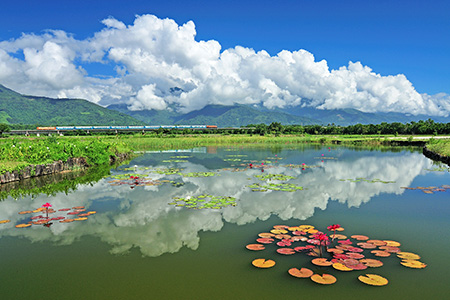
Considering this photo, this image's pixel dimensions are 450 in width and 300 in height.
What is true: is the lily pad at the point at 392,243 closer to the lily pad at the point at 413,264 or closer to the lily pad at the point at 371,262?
the lily pad at the point at 413,264

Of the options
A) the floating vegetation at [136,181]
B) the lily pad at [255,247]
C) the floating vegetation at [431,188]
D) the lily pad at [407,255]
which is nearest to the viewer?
the lily pad at [407,255]

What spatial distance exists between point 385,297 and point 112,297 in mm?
5346

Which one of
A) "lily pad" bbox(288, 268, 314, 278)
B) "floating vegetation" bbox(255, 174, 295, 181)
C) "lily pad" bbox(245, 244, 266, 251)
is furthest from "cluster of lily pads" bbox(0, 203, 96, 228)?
"floating vegetation" bbox(255, 174, 295, 181)

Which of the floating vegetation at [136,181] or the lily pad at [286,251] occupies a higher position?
the lily pad at [286,251]

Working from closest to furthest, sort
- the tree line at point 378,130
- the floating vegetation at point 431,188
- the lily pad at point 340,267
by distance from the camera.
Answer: the lily pad at point 340,267
the floating vegetation at point 431,188
the tree line at point 378,130

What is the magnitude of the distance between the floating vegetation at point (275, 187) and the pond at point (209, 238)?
0.29 ft

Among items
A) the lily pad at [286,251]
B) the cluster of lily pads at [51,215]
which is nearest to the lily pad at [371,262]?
the lily pad at [286,251]

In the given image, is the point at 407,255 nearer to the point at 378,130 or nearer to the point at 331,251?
the point at 331,251

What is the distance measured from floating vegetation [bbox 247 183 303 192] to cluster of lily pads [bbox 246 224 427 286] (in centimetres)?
608

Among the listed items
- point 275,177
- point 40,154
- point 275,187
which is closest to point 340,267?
point 275,187

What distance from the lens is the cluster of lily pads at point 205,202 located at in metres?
11.9

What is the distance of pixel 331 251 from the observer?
731 cm

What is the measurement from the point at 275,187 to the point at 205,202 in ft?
15.7

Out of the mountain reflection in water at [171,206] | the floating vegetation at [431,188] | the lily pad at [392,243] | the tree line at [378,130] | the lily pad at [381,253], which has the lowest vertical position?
the mountain reflection in water at [171,206]
